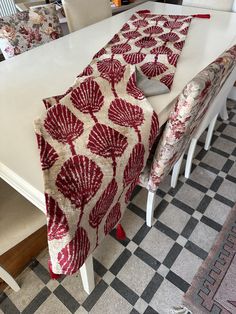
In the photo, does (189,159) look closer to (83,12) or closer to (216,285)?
(216,285)

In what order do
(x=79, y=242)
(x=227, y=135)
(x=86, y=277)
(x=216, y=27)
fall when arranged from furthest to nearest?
(x=227, y=135) → (x=216, y=27) → (x=86, y=277) → (x=79, y=242)

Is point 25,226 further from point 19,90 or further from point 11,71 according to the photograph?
point 11,71

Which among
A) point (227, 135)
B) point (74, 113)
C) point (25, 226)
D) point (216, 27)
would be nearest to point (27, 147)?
point (74, 113)

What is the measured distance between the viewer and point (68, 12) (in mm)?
1621

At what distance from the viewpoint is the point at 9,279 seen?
1038 mm

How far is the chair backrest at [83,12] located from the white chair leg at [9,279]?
4.95 ft

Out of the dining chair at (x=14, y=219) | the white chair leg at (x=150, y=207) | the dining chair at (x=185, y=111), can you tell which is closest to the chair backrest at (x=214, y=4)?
the dining chair at (x=185, y=111)

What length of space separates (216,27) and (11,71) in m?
1.28

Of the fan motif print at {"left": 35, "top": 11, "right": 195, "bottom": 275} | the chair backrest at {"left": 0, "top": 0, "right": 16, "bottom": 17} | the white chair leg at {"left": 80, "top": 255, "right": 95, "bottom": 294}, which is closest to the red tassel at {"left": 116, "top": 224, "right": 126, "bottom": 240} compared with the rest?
the white chair leg at {"left": 80, "top": 255, "right": 95, "bottom": 294}

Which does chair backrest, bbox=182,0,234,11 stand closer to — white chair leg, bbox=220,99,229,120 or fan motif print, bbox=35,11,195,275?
white chair leg, bbox=220,99,229,120

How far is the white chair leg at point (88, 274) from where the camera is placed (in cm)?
96

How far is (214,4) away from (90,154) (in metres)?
1.84

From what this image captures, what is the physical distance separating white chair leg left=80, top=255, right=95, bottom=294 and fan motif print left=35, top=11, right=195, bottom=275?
167 mm

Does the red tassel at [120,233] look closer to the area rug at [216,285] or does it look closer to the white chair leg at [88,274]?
the white chair leg at [88,274]
